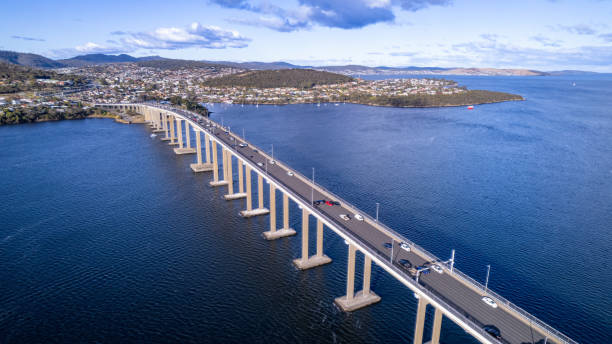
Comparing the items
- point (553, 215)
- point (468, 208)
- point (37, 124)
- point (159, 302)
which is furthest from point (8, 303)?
point (37, 124)

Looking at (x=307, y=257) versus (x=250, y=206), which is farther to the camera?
(x=250, y=206)

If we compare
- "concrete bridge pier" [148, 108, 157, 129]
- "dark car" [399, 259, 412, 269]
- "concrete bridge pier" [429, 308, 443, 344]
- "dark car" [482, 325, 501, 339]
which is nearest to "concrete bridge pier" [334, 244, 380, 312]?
"dark car" [399, 259, 412, 269]

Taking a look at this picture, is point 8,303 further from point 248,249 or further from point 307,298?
point 307,298

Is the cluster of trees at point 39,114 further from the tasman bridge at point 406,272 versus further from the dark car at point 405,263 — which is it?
the dark car at point 405,263

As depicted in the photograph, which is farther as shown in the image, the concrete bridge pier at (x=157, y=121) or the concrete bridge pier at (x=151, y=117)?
the concrete bridge pier at (x=151, y=117)

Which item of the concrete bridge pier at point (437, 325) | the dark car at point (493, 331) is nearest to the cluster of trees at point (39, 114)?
the concrete bridge pier at point (437, 325)

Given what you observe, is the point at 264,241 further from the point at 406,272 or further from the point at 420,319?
the point at 420,319

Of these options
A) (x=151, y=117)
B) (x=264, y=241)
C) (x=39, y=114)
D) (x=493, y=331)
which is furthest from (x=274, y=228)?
(x=39, y=114)
